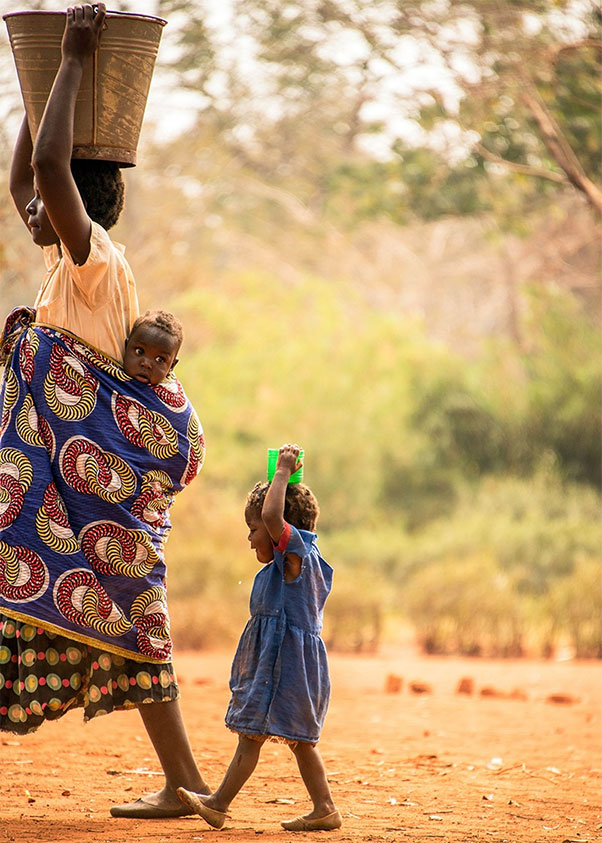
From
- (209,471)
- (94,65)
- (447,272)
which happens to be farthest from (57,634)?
(447,272)

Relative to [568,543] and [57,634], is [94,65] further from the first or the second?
[568,543]

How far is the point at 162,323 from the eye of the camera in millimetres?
3273

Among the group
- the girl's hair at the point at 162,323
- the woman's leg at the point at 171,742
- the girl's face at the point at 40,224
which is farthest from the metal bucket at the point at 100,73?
the woman's leg at the point at 171,742

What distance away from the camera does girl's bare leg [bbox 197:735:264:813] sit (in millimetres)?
3166

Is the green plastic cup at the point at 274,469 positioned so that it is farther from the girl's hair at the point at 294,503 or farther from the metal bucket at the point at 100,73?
the metal bucket at the point at 100,73

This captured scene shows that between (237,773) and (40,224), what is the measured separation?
157 centimetres

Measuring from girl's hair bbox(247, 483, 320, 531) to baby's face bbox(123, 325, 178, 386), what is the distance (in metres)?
0.42

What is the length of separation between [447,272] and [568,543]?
13.7m

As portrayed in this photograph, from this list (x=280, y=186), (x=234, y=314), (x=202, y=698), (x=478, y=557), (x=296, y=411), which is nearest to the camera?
(x=202, y=698)

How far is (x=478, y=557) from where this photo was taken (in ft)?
37.1

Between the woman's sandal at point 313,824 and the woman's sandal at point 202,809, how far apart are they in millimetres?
182

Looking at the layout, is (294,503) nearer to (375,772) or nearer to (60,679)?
(60,679)

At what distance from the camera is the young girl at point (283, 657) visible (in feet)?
10.3

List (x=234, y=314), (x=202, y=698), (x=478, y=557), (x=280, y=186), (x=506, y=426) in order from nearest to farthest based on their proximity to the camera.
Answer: (x=202, y=698) → (x=478, y=557) → (x=506, y=426) → (x=234, y=314) → (x=280, y=186)
